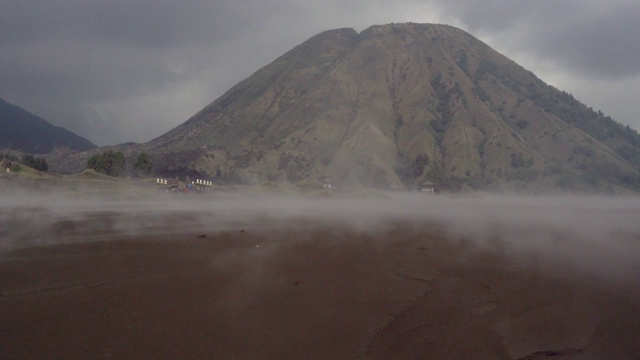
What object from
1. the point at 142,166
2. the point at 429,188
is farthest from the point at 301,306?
the point at 429,188

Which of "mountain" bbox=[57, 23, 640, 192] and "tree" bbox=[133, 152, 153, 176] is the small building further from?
"tree" bbox=[133, 152, 153, 176]

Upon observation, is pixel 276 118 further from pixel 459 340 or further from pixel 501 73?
pixel 459 340

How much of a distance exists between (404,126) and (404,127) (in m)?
0.73

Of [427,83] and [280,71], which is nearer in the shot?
[427,83]

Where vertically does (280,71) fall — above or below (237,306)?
above

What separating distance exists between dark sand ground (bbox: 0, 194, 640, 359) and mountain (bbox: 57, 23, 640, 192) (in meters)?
80.4

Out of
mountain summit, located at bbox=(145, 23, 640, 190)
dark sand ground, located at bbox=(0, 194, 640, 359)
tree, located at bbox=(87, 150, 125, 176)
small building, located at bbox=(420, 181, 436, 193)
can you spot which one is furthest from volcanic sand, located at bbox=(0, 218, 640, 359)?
mountain summit, located at bbox=(145, 23, 640, 190)

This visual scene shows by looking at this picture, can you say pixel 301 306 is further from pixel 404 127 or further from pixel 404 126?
pixel 404 126

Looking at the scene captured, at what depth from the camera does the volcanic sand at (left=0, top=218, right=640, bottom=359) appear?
7.56 m

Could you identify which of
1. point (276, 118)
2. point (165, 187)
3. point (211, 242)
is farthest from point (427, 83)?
point (211, 242)

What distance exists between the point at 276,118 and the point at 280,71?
142 feet

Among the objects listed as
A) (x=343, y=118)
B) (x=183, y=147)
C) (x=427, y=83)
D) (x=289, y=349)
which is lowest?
(x=289, y=349)

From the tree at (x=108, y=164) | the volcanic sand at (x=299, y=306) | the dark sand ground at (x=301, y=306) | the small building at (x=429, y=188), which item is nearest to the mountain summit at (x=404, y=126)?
the small building at (x=429, y=188)

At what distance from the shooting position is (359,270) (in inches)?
523
